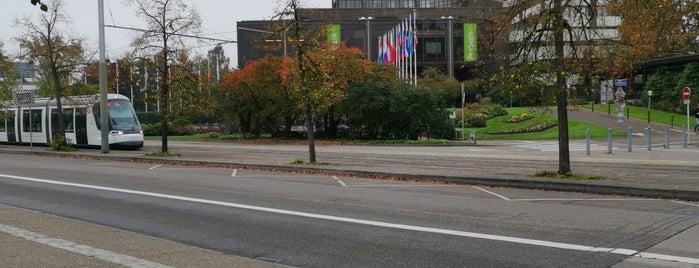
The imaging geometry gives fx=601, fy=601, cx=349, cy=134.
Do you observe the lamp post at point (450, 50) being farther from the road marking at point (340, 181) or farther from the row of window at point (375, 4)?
the road marking at point (340, 181)

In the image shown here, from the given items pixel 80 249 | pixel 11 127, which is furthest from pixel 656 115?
pixel 80 249

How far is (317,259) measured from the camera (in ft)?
22.6

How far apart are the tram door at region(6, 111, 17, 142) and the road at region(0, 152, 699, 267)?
25.8m

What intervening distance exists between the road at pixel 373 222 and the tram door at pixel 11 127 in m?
25.8

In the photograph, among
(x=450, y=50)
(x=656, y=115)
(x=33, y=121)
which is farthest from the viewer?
(x=450, y=50)

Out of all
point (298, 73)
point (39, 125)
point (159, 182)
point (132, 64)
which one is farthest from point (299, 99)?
point (39, 125)

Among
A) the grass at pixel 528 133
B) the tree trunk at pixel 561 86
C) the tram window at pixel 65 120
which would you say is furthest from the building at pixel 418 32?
the tree trunk at pixel 561 86

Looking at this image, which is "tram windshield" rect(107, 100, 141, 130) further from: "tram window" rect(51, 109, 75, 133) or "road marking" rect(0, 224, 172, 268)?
"road marking" rect(0, 224, 172, 268)

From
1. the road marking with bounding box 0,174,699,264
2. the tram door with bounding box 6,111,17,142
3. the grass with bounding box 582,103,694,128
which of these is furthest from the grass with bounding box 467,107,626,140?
the tram door with bounding box 6,111,17,142

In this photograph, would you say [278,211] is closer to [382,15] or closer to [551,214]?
[551,214]

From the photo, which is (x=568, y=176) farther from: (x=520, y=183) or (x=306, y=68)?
(x=306, y=68)

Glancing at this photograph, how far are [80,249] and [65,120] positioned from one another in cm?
2918

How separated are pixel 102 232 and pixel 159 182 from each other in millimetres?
7244

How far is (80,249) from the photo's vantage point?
7000 mm
